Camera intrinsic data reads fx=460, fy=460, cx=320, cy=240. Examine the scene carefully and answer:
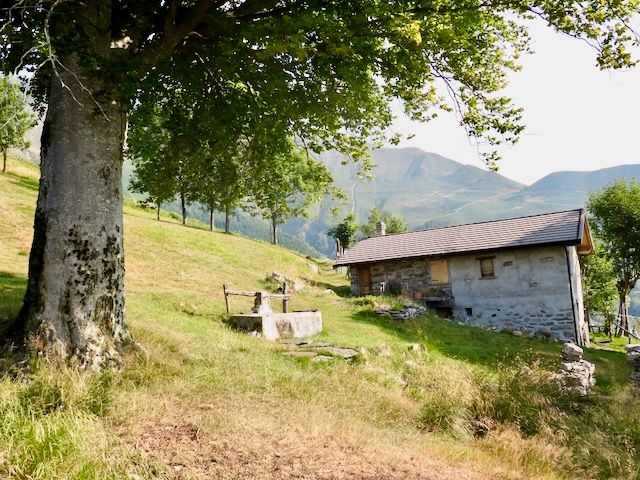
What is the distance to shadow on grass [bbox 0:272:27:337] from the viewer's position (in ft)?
28.1

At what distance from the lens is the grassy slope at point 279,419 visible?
168 inches

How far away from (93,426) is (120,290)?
11.4 ft

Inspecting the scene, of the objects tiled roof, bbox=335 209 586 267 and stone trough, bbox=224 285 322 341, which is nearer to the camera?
stone trough, bbox=224 285 322 341

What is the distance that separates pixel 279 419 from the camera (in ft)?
A: 18.8

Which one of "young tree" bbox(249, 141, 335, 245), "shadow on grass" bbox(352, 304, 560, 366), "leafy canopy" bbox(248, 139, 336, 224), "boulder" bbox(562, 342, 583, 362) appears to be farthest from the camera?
"shadow on grass" bbox(352, 304, 560, 366)

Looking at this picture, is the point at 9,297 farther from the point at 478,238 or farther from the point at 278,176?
the point at 478,238

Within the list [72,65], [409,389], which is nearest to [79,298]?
[72,65]

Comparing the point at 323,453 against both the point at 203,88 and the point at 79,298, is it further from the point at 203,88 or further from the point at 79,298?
the point at 203,88

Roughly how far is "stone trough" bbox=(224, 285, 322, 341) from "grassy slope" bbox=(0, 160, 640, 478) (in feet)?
3.61

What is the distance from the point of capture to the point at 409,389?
1001cm

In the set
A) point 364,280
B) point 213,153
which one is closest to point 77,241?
point 213,153

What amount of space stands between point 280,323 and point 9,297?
751cm

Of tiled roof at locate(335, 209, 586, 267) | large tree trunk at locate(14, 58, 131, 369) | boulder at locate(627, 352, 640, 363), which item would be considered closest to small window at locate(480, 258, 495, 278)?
tiled roof at locate(335, 209, 586, 267)

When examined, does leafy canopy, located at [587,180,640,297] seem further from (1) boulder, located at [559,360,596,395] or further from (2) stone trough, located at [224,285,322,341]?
(2) stone trough, located at [224,285,322,341]
